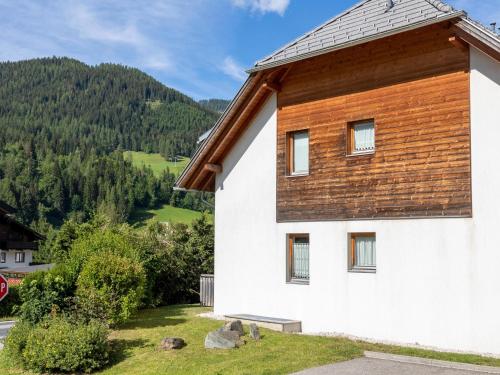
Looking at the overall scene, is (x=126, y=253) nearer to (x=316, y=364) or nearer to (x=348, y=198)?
(x=348, y=198)

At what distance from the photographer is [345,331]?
53.2ft

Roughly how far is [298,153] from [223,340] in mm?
6174

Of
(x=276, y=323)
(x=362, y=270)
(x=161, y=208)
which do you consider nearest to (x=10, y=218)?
(x=276, y=323)

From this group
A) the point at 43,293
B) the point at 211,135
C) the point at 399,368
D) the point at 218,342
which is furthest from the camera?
the point at 211,135

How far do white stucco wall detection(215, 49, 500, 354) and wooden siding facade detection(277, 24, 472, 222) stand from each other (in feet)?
1.13

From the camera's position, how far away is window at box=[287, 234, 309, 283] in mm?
17594

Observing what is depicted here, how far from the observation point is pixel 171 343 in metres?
14.8

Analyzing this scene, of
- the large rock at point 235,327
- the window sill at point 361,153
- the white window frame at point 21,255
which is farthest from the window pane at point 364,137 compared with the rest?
the white window frame at point 21,255

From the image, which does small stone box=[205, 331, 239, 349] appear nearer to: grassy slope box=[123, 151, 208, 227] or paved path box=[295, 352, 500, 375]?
paved path box=[295, 352, 500, 375]

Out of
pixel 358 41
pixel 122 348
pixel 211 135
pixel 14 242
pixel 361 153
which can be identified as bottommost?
pixel 122 348

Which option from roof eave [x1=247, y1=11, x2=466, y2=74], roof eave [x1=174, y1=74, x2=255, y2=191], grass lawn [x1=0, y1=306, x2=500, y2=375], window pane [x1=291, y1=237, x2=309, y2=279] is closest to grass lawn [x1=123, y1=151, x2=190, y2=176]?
roof eave [x1=174, y1=74, x2=255, y2=191]

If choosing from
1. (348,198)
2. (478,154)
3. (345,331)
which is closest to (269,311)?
(345,331)

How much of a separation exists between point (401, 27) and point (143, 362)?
997cm

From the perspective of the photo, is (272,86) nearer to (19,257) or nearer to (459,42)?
(459,42)
